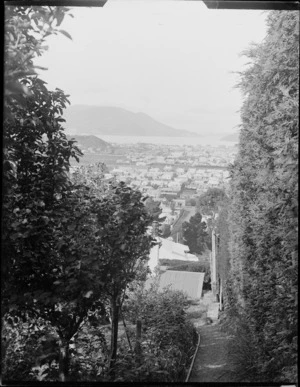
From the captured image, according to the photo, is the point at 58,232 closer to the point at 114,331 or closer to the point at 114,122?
the point at 114,331

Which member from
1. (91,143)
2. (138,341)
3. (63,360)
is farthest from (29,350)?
(91,143)

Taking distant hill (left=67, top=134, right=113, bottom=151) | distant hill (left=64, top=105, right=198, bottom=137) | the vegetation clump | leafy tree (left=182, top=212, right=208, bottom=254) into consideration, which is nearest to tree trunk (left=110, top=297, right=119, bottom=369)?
leafy tree (left=182, top=212, right=208, bottom=254)

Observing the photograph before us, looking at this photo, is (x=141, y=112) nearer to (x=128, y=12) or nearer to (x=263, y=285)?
(x=128, y=12)

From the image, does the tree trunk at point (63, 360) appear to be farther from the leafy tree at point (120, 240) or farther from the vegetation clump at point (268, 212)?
the vegetation clump at point (268, 212)

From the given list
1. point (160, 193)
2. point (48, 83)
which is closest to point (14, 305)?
point (160, 193)

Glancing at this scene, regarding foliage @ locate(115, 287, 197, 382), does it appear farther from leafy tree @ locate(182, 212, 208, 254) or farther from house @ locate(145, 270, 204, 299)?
leafy tree @ locate(182, 212, 208, 254)

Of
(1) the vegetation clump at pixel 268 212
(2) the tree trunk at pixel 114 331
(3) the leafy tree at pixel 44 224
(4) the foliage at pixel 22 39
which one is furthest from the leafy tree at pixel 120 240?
(4) the foliage at pixel 22 39
